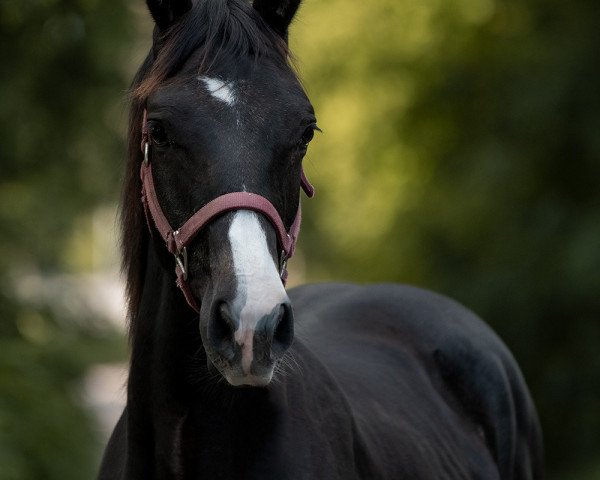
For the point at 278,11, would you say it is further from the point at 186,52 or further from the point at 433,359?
the point at 433,359

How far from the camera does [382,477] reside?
3.61 meters

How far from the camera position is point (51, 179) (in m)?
8.80

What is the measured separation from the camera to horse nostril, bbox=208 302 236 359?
2797 mm

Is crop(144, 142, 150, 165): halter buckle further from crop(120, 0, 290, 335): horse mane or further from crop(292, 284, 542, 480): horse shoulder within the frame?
crop(292, 284, 542, 480): horse shoulder

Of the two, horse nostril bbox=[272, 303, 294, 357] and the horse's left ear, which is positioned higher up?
the horse's left ear

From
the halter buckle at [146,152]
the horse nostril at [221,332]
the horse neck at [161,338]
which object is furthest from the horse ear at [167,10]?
the horse nostril at [221,332]

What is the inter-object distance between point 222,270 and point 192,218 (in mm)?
219

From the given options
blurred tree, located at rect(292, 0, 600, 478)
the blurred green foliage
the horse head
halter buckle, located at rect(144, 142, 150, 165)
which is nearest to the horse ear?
the horse head

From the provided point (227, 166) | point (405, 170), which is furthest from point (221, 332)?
point (405, 170)

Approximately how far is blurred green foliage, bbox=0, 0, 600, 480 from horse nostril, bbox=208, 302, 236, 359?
4601 millimetres

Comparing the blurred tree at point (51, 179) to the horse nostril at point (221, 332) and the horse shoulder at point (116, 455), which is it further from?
the horse nostril at point (221, 332)

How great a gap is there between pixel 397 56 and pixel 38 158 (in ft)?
16.0

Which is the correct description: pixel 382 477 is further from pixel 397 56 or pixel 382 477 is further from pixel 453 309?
pixel 397 56

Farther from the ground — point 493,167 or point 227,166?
point 227,166
